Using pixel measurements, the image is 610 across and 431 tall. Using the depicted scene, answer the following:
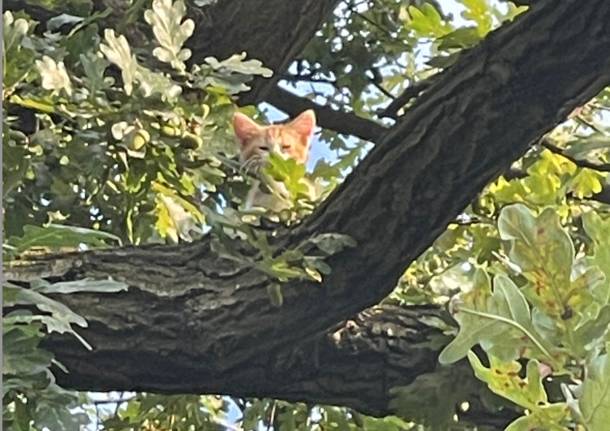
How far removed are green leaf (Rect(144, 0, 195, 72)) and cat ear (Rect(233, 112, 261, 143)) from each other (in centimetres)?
24

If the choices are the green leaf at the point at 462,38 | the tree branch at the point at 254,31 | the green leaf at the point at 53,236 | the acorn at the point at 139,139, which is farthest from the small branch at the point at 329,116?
the green leaf at the point at 53,236

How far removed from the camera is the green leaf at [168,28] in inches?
48.9

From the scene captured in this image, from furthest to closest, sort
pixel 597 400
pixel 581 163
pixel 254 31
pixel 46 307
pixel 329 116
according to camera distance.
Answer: pixel 329 116 < pixel 254 31 < pixel 581 163 < pixel 46 307 < pixel 597 400

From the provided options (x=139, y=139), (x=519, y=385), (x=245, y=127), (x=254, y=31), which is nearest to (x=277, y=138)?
(x=245, y=127)

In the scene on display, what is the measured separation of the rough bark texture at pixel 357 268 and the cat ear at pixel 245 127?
326 millimetres

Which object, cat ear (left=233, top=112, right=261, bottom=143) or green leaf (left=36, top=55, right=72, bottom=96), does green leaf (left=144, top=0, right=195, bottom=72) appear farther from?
cat ear (left=233, top=112, right=261, bottom=143)

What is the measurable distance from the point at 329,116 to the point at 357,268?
80 centimetres

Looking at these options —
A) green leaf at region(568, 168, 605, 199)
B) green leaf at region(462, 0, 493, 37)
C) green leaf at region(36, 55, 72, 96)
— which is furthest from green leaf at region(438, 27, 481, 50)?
green leaf at region(36, 55, 72, 96)

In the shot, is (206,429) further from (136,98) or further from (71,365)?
(136,98)

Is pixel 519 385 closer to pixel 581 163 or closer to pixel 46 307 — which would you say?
pixel 46 307

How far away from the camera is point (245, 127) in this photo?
1692 millimetres

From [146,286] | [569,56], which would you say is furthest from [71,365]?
[569,56]

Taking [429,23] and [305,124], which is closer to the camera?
[429,23]

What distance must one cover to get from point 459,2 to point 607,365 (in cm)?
75
